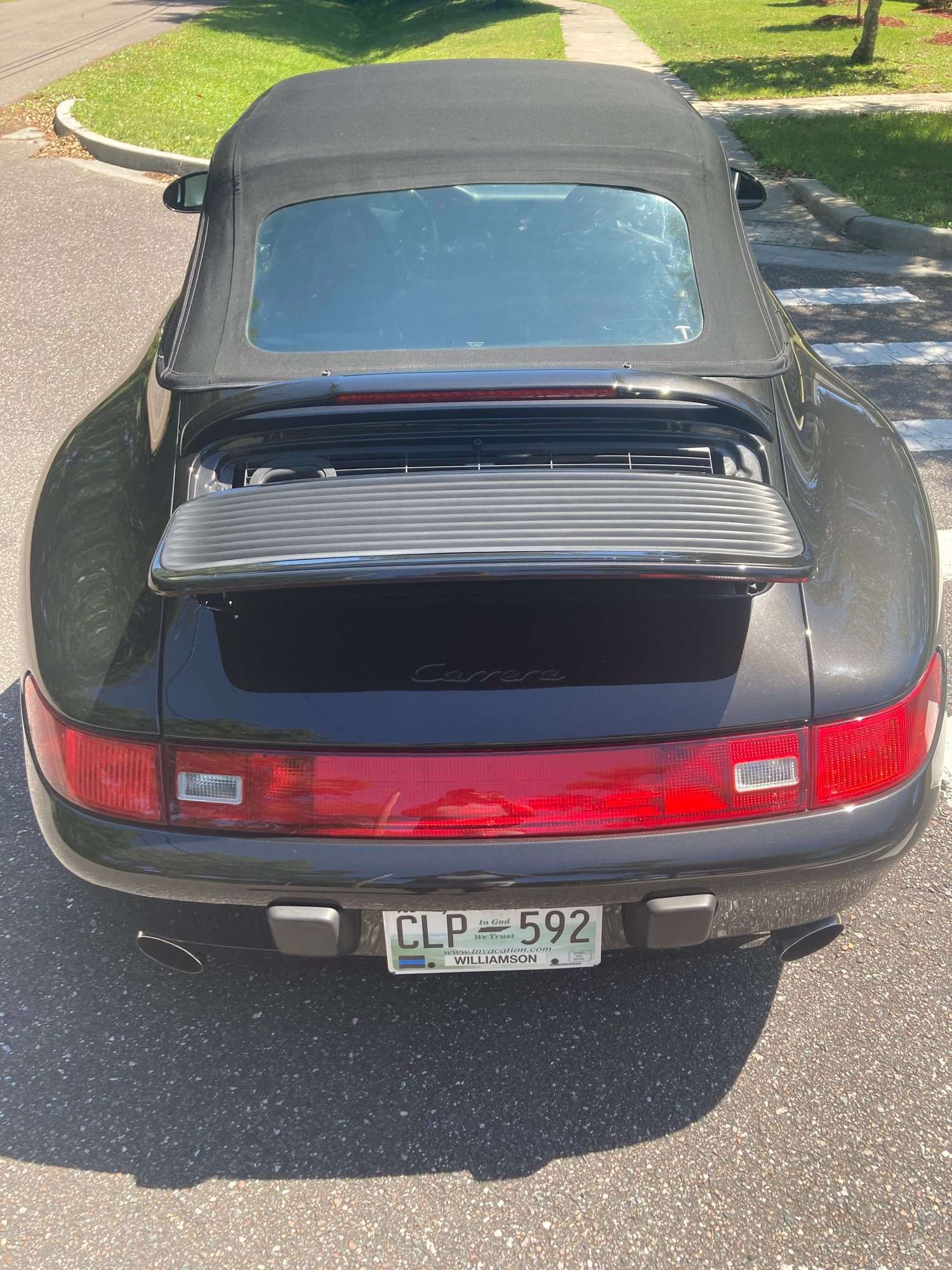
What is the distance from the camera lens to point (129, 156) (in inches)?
394

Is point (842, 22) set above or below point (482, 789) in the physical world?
below

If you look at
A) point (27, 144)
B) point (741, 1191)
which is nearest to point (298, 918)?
point (741, 1191)

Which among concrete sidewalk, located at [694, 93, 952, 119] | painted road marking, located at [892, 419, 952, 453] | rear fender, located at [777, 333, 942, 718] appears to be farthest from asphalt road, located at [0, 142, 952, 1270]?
concrete sidewalk, located at [694, 93, 952, 119]

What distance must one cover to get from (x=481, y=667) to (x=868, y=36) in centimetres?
1643

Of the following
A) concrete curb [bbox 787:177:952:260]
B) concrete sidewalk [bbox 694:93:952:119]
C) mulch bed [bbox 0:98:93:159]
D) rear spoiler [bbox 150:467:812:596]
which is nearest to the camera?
rear spoiler [bbox 150:467:812:596]

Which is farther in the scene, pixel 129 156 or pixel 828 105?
pixel 828 105

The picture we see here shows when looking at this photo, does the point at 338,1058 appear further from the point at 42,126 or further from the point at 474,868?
the point at 42,126

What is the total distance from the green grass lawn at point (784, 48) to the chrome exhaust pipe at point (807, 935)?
44.4ft

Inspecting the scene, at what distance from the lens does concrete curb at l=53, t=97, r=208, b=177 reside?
968cm

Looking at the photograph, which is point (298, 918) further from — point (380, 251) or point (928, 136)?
point (928, 136)

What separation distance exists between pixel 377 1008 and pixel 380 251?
1839 mm

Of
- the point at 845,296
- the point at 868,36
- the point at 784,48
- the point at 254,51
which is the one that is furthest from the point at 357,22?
the point at 845,296

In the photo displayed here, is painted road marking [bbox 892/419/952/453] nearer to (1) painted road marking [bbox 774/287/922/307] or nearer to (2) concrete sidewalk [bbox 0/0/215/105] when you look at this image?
(1) painted road marking [bbox 774/287/922/307]

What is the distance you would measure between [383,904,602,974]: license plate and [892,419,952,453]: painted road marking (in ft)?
12.8
